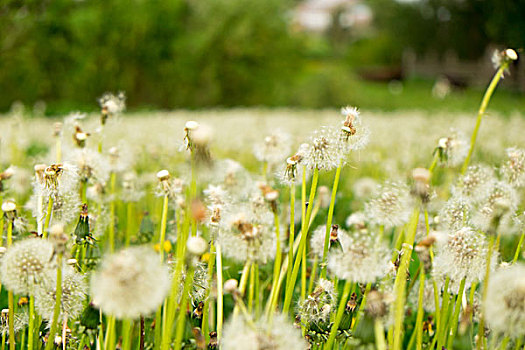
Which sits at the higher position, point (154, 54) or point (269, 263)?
point (154, 54)

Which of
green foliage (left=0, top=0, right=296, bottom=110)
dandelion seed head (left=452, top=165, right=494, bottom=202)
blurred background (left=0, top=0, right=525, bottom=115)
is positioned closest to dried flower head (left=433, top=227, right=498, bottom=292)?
dandelion seed head (left=452, top=165, right=494, bottom=202)

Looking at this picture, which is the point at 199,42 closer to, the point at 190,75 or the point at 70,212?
the point at 190,75

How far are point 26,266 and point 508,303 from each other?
0.92 meters

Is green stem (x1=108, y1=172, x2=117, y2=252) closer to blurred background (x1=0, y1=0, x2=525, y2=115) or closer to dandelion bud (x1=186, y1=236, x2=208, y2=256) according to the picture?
dandelion bud (x1=186, y1=236, x2=208, y2=256)

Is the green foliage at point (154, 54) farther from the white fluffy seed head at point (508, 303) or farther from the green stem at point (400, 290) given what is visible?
the white fluffy seed head at point (508, 303)

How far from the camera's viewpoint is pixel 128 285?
0.79 metres

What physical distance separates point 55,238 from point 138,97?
17657 mm

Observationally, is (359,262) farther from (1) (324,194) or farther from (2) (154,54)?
(2) (154,54)

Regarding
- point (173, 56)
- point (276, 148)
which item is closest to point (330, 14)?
point (173, 56)

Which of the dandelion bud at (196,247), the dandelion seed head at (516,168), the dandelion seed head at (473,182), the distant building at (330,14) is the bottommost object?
the dandelion bud at (196,247)

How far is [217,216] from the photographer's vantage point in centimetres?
113

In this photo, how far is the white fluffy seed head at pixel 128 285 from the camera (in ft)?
2.57

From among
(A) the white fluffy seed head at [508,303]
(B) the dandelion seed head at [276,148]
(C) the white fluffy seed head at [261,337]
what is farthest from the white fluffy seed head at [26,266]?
(B) the dandelion seed head at [276,148]

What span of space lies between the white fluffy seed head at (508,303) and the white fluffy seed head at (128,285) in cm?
56
